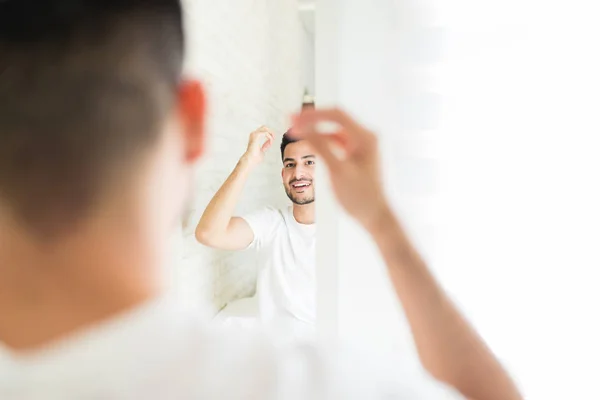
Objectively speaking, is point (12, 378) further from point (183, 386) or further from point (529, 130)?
point (529, 130)

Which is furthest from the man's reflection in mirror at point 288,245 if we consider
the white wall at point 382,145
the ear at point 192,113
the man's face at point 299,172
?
the ear at point 192,113

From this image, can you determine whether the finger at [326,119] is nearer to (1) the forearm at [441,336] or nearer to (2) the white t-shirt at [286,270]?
(1) the forearm at [441,336]

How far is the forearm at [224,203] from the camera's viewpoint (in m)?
1.36

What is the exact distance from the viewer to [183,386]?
0.28 meters

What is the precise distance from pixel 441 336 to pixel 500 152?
14.0 inches

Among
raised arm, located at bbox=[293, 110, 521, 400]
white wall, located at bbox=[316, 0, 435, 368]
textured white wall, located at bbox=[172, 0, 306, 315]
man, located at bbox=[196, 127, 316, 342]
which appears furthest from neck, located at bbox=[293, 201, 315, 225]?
raised arm, located at bbox=[293, 110, 521, 400]

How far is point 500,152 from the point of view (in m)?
0.70

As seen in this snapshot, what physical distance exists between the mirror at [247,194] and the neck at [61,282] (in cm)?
87

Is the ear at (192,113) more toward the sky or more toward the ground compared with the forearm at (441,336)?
more toward the sky

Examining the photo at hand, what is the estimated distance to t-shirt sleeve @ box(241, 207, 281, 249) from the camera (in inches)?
61.9

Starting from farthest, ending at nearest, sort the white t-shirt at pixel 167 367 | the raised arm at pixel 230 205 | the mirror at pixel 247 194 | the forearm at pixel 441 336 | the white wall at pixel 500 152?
the mirror at pixel 247 194 → the raised arm at pixel 230 205 → the white wall at pixel 500 152 → the forearm at pixel 441 336 → the white t-shirt at pixel 167 367

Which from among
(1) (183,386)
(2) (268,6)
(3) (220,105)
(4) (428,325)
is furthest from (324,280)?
(2) (268,6)

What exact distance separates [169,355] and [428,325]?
0.70 feet

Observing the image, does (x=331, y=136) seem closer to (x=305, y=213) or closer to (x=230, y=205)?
(x=230, y=205)
